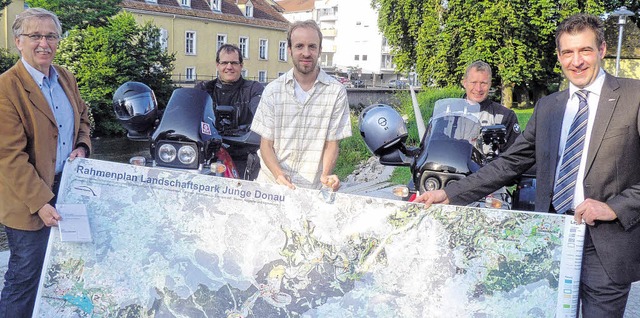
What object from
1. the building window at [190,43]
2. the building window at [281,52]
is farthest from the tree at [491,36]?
the building window at [281,52]

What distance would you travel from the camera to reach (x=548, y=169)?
291cm

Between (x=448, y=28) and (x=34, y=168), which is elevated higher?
(x=448, y=28)

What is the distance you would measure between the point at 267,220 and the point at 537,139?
1438 mm

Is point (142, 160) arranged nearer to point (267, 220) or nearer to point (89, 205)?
point (89, 205)

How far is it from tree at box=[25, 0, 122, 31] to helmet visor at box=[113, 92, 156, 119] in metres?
31.3

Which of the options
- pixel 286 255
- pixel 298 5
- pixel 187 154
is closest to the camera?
pixel 286 255

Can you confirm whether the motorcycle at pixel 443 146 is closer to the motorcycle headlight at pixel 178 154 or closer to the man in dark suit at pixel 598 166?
the man in dark suit at pixel 598 166

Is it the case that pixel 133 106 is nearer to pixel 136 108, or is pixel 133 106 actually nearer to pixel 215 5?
pixel 136 108

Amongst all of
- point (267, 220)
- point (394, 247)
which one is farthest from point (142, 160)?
point (394, 247)

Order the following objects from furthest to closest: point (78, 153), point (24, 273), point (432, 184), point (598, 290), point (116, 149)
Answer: point (116, 149), point (432, 184), point (78, 153), point (24, 273), point (598, 290)

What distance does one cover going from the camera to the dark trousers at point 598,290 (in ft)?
9.01

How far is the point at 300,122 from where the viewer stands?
12.4 ft

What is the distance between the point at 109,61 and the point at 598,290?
28332 millimetres

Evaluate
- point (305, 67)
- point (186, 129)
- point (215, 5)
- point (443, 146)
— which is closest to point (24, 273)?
point (186, 129)
